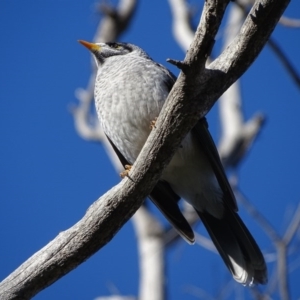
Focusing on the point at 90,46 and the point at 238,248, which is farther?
the point at 90,46

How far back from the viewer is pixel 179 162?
5.30 m

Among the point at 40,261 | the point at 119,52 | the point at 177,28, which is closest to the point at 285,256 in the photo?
the point at 40,261

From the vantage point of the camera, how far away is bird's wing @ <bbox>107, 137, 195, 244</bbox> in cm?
512

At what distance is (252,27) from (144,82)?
1.58 metres

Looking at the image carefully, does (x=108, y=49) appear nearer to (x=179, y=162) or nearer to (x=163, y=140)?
(x=179, y=162)

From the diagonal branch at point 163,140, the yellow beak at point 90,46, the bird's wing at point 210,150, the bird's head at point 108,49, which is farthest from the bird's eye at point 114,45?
the diagonal branch at point 163,140

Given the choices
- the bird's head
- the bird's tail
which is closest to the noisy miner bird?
the bird's tail

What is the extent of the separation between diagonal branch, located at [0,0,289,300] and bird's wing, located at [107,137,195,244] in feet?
3.16

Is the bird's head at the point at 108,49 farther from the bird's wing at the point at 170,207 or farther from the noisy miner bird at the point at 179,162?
the bird's wing at the point at 170,207

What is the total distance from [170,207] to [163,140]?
4.84 ft

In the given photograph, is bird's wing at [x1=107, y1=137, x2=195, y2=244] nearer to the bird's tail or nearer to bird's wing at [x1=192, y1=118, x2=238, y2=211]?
the bird's tail

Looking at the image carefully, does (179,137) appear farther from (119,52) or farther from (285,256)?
(119,52)

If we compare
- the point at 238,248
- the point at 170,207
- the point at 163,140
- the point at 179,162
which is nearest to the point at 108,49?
the point at 179,162

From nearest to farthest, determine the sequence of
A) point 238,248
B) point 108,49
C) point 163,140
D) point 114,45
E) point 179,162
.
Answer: point 163,140 < point 238,248 < point 179,162 < point 108,49 < point 114,45
